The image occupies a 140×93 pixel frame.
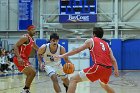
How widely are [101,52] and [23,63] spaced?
315 centimetres

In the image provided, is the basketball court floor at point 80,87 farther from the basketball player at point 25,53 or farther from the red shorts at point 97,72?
the red shorts at point 97,72

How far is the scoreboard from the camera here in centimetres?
2903

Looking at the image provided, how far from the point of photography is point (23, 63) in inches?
379

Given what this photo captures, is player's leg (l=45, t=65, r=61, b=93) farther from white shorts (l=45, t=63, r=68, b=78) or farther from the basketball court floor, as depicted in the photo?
the basketball court floor

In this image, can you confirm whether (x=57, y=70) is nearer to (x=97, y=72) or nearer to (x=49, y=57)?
(x=49, y=57)

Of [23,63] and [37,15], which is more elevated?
[37,15]

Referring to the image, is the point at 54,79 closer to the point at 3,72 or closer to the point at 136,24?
the point at 3,72

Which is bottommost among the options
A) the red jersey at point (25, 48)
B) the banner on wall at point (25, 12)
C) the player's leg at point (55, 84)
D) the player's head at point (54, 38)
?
the player's leg at point (55, 84)

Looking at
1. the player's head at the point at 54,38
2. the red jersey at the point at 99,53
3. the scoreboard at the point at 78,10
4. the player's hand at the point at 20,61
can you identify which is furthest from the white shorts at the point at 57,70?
the scoreboard at the point at 78,10

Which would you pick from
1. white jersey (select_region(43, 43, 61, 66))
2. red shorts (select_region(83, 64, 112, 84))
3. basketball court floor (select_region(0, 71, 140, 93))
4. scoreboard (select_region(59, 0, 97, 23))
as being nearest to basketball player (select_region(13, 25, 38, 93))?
white jersey (select_region(43, 43, 61, 66))

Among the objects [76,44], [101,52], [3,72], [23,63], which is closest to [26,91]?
[23,63]

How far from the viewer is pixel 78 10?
2936cm

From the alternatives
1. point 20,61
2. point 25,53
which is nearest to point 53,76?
point 20,61

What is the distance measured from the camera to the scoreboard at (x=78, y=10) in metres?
29.0
